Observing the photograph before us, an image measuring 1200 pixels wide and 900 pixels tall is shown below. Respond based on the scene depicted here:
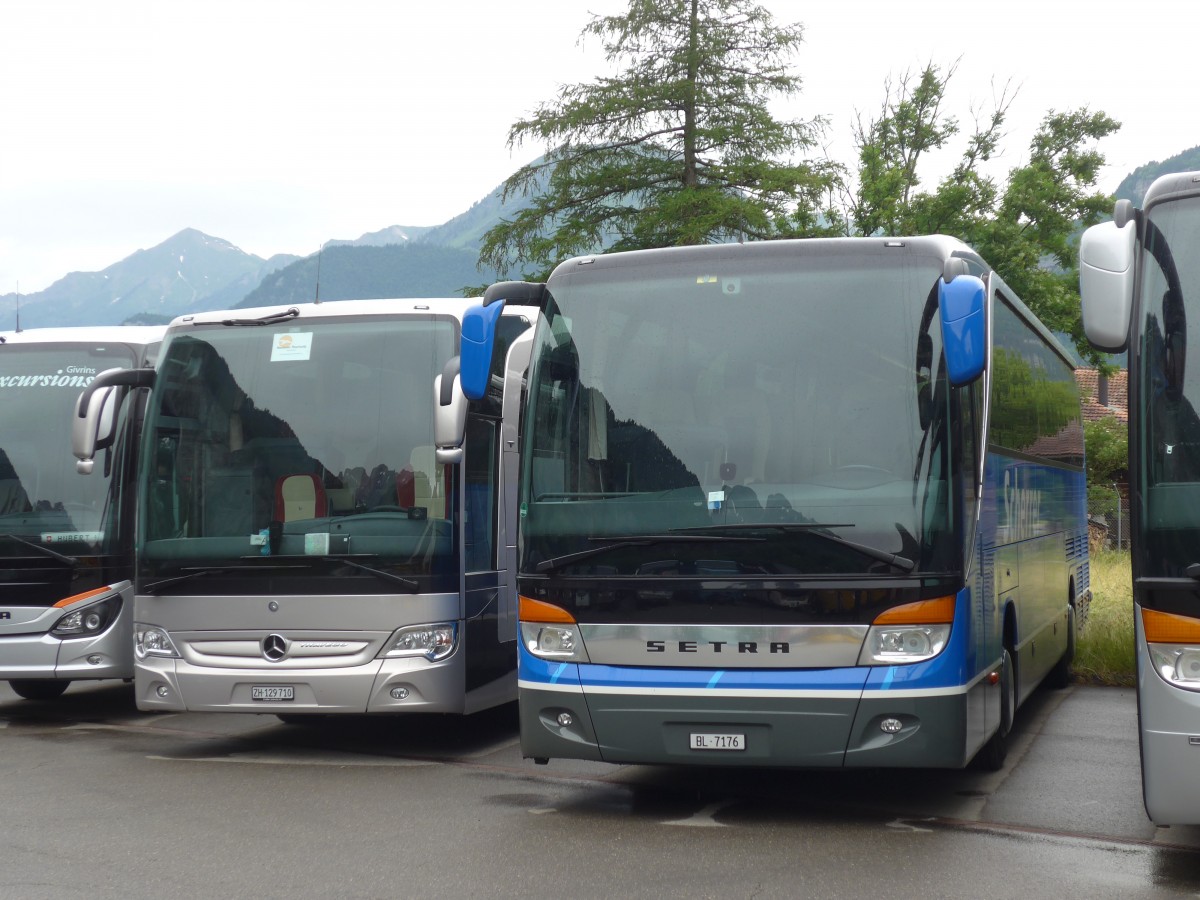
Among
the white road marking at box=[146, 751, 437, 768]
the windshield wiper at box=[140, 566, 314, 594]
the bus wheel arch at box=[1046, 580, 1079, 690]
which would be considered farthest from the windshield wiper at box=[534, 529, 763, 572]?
the bus wheel arch at box=[1046, 580, 1079, 690]

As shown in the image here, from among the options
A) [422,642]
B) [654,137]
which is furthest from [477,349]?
[654,137]

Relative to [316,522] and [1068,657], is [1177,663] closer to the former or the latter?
[316,522]

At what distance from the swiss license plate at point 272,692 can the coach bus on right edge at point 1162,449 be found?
216 inches

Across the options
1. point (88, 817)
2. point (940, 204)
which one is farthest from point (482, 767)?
point (940, 204)

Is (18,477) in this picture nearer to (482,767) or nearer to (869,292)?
(482,767)

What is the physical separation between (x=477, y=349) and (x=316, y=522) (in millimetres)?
2302

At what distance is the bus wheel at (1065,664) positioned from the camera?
13.2m

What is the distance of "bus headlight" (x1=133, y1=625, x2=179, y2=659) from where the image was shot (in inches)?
392

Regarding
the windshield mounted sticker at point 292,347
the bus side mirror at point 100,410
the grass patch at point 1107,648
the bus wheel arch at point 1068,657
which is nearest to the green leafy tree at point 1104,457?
the grass patch at point 1107,648

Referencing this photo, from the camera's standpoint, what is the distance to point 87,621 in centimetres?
1152

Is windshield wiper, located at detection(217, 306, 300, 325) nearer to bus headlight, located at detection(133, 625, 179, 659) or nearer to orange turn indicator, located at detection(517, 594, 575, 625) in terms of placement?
bus headlight, located at detection(133, 625, 179, 659)

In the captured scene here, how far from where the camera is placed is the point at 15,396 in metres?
12.0

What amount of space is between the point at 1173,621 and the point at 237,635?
240 inches

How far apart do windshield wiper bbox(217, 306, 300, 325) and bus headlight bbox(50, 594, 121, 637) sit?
9.14 feet
